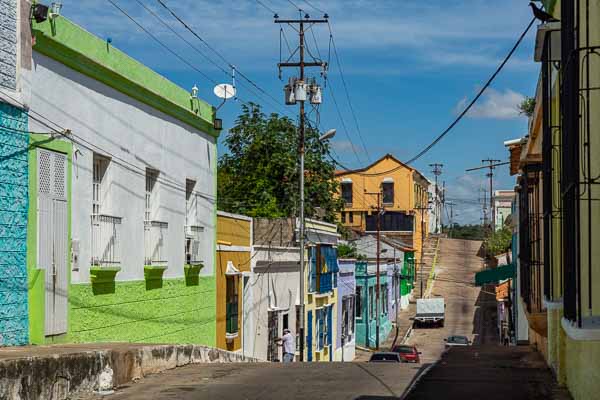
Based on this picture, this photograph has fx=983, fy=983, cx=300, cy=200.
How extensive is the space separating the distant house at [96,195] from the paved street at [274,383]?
174 centimetres

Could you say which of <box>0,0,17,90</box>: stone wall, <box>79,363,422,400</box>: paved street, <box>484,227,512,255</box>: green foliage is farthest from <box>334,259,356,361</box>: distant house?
→ <box>0,0,17,90</box>: stone wall

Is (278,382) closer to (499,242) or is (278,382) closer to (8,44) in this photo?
(8,44)

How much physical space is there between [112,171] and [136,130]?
1.47 metres

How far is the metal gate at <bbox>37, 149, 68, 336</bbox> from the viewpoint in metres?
13.4

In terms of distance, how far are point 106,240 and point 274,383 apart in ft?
13.7

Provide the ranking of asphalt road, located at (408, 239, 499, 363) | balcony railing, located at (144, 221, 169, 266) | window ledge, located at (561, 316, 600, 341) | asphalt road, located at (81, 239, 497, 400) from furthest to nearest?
asphalt road, located at (408, 239, 499, 363)
balcony railing, located at (144, 221, 169, 266)
asphalt road, located at (81, 239, 497, 400)
window ledge, located at (561, 316, 600, 341)

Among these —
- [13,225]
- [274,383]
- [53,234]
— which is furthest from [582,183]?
[53,234]

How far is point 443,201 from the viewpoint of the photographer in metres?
122

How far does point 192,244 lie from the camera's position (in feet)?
69.7

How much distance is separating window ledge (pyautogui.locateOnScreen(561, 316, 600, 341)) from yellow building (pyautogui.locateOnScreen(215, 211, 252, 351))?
16.3 metres

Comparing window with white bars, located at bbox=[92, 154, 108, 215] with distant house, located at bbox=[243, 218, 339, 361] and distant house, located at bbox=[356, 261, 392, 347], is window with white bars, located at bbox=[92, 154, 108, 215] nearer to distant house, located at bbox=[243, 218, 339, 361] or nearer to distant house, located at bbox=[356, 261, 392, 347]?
distant house, located at bbox=[243, 218, 339, 361]

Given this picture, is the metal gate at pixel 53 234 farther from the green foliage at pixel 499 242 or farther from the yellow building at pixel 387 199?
the yellow building at pixel 387 199

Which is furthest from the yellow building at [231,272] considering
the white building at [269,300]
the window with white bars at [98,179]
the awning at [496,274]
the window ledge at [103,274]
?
the awning at [496,274]

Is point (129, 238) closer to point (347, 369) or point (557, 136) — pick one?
point (347, 369)
